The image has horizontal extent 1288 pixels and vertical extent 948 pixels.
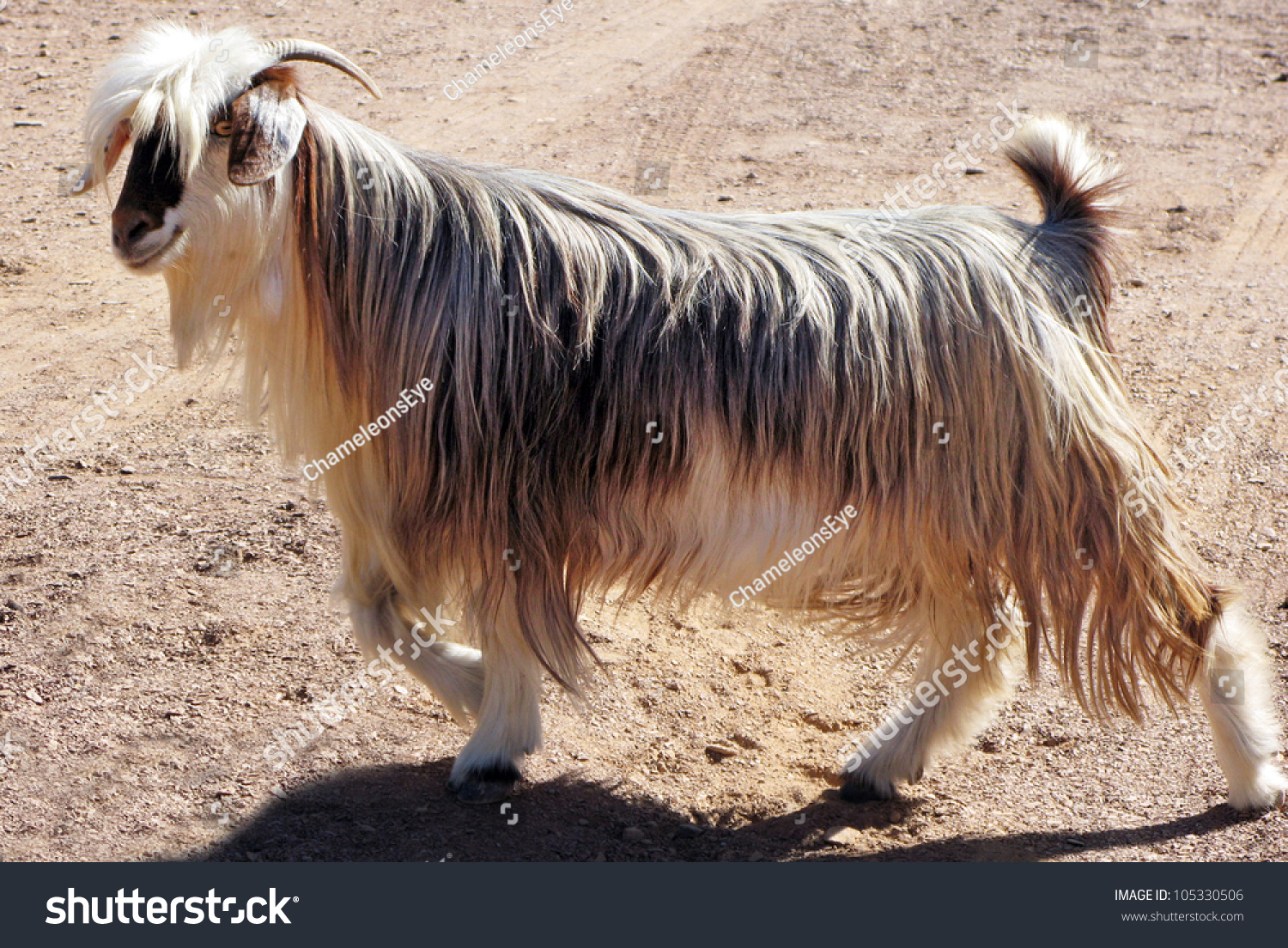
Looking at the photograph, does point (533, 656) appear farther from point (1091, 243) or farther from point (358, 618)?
point (1091, 243)

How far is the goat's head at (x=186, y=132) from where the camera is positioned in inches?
117

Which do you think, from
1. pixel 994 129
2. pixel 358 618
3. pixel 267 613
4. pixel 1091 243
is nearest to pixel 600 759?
pixel 358 618

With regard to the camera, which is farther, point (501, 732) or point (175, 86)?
point (501, 732)

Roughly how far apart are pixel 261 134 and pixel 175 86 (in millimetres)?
204

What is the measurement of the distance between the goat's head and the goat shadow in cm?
160

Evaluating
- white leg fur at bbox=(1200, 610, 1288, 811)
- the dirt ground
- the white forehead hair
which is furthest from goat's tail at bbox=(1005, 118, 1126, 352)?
the white forehead hair

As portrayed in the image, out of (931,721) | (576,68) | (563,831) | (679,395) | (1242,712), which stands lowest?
(563,831)

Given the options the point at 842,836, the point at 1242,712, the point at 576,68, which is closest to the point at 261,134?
the point at 842,836

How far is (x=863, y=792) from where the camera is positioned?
407 cm

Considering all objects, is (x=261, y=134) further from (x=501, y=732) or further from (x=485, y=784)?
(x=485, y=784)

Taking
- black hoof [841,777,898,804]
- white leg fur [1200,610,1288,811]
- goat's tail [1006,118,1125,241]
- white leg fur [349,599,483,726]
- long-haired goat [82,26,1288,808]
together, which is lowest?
black hoof [841,777,898,804]

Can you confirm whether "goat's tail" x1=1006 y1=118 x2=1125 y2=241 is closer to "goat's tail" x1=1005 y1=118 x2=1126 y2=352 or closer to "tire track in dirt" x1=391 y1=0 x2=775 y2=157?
"goat's tail" x1=1005 y1=118 x2=1126 y2=352

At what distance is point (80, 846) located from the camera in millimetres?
3590

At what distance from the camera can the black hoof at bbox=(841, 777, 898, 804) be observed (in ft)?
13.3
